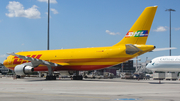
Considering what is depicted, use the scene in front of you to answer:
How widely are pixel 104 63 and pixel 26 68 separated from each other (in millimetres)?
11933

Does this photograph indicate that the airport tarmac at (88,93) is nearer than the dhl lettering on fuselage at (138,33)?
Yes

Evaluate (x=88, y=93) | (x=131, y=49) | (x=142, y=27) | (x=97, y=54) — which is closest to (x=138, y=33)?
(x=142, y=27)

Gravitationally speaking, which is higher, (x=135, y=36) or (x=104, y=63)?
(x=135, y=36)

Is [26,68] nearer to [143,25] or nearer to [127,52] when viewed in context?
[127,52]

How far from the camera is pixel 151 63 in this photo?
58531 mm

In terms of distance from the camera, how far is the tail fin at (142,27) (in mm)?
31062

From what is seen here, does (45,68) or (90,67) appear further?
(45,68)

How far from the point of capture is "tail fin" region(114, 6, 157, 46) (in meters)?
31.1

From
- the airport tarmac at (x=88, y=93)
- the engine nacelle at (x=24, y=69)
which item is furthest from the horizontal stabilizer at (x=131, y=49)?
the engine nacelle at (x=24, y=69)

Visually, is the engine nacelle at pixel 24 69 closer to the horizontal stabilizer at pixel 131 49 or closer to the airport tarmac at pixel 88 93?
the horizontal stabilizer at pixel 131 49

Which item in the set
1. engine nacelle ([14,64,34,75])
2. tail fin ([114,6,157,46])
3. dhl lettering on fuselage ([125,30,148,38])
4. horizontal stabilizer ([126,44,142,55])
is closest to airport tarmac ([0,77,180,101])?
horizontal stabilizer ([126,44,142,55])

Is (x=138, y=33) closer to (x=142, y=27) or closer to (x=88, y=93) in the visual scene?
(x=142, y=27)

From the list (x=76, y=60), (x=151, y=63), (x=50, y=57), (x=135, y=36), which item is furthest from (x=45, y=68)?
(x=151, y=63)

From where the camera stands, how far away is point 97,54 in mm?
34250
